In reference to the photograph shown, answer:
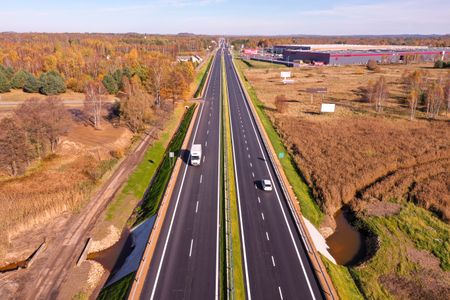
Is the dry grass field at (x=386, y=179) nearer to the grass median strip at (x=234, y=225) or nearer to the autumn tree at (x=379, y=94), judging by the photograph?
the autumn tree at (x=379, y=94)

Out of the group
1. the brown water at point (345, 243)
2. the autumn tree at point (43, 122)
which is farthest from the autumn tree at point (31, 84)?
the brown water at point (345, 243)

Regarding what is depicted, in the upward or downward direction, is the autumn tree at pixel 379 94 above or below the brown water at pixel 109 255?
above

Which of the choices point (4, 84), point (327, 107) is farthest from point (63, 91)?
point (327, 107)

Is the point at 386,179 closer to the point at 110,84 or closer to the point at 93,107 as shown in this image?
the point at 93,107

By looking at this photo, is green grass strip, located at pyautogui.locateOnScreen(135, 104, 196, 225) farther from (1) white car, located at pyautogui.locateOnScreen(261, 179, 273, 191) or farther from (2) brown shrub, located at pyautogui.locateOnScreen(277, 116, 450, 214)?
(2) brown shrub, located at pyautogui.locateOnScreen(277, 116, 450, 214)

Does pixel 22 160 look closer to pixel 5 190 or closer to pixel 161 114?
pixel 5 190

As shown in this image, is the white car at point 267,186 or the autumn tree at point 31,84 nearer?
the white car at point 267,186

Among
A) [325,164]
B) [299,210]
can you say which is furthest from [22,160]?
[325,164]
